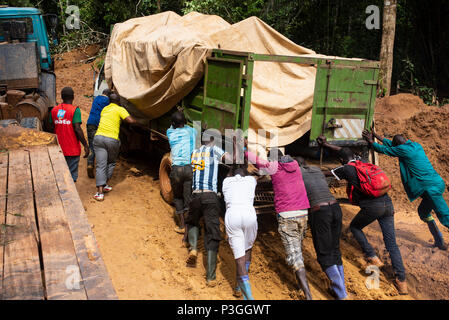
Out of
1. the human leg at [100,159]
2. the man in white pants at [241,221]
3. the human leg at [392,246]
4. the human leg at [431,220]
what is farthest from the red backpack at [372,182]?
the human leg at [100,159]

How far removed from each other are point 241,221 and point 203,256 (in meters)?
1.30

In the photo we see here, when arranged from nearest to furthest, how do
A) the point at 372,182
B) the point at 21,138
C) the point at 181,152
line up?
the point at 372,182, the point at 21,138, the point at 181,152

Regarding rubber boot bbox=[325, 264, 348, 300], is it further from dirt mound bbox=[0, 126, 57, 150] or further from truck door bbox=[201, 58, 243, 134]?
dirt mound bbox=[0, 126, 57, 150]

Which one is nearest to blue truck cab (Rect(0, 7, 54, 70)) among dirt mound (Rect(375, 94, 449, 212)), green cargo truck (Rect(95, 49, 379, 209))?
green cargo truck (Rect(95, 49, 379, 209))

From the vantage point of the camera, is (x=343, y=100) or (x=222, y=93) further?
(x=343, y=100)

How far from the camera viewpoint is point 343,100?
568 centimetres

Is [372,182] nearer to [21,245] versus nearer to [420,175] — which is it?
[420,175]

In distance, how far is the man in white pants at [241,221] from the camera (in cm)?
438

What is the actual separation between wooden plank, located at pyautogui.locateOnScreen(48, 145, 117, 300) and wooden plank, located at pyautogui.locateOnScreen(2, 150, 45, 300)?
25 centimetres

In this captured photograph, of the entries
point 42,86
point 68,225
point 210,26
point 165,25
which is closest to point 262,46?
point 210,26

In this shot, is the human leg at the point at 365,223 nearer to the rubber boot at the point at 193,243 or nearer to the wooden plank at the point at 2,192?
the rubber boot at the point at 193,243

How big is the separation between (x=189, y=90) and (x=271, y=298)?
10.2 ft

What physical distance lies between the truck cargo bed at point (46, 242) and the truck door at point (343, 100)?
10.6 ft

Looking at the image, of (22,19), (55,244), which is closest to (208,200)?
(55,244)
